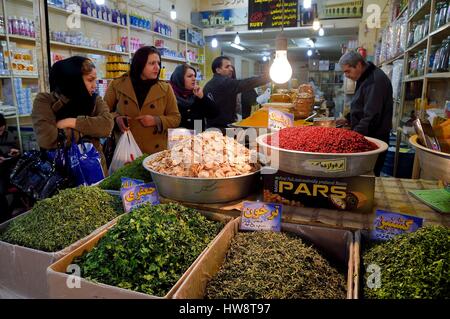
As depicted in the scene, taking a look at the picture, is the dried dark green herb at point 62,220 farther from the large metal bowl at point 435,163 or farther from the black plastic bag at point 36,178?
the large metal bowl at point 435,163

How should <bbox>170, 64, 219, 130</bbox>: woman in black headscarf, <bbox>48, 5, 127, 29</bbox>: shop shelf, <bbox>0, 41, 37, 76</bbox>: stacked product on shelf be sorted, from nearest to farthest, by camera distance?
1. <bbox>170, 64, 219, 130</bbox>: woman in black headscarf
2. <bbox>0, 41, 37, 76</bbox>: stacked product on shelf
3. <bbox>48, 5, 127, 29</bbox>: shop shelf

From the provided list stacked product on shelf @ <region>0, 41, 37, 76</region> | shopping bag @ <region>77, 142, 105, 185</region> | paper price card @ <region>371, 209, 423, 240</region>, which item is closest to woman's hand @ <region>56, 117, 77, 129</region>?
shopping bag @ <region>77, 142, 105, 185</region>

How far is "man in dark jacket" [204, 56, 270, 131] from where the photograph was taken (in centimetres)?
373

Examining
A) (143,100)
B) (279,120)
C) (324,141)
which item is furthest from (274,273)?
(143,100)

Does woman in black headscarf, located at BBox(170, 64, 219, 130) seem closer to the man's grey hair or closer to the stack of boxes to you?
the man's grey hair

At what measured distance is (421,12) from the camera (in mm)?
3572

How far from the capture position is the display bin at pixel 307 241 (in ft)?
3.46

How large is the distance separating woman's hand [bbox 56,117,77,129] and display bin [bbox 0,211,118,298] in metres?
1.16

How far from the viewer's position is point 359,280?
1012 millimetres

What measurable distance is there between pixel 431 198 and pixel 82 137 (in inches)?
84.0

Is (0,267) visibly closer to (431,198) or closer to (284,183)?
(284,183)

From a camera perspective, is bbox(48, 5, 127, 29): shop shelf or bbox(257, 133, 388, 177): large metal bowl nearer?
bbox(257, 133, 388, 177): large metal bowl

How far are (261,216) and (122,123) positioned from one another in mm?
1593
